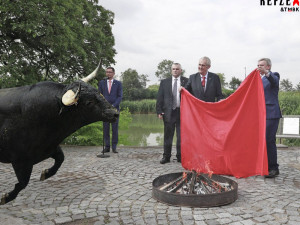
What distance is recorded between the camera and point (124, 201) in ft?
14.8

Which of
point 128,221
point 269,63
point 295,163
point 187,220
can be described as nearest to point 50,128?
point 128,221

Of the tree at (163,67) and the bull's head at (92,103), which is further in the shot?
the tree at (163,67)

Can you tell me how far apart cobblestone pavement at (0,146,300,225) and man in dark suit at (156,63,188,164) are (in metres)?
0.77

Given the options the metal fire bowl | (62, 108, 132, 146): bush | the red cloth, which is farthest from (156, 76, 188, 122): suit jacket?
(62, 108, 132, 146): bush

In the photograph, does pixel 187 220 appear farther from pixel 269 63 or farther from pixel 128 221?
pixel 269 63

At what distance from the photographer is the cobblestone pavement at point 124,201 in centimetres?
380

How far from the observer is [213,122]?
5.42m

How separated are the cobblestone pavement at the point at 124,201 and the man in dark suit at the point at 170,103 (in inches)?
30.2

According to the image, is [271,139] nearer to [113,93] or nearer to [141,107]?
[113,93]

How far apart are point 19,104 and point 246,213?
10.9 feet

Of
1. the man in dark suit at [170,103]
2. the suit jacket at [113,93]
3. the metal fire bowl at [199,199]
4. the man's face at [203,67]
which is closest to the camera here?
the metal fire bowl at [199,199]

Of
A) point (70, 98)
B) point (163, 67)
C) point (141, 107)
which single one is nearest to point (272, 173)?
point (70, 98)

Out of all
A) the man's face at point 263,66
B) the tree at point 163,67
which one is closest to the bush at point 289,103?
the man's face at point 263,66

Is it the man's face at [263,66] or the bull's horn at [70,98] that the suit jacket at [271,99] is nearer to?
the man's face at [263,66]
